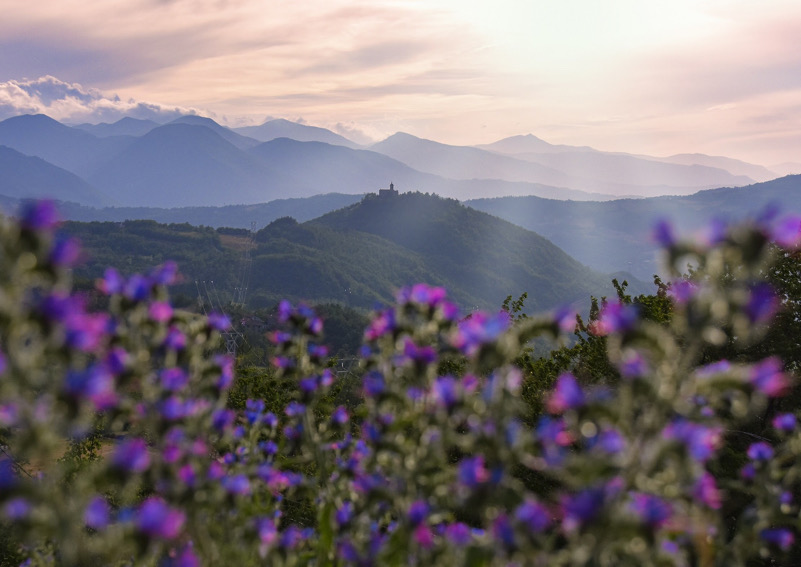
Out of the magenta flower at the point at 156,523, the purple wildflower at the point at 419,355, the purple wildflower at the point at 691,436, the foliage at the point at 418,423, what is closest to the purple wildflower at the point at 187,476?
the foliage at the point at 418,423

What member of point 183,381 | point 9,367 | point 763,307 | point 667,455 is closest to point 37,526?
point 9,367

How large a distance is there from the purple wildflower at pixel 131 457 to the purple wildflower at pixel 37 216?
1.32 m

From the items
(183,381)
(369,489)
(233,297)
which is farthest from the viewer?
(233,297)

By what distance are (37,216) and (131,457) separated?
1.44 metres

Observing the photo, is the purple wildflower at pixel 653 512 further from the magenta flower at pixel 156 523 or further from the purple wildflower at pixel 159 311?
the purple wildflower at pixel 159 311

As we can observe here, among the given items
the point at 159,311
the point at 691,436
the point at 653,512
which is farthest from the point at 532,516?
the point at 159,311

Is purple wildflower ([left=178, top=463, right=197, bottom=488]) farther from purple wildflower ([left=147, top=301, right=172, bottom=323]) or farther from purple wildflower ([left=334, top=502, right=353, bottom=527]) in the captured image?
purple wildflower ([left=334, top=502, right=353, bottom=527])

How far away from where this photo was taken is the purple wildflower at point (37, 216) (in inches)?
127

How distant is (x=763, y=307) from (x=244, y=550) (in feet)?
13.3

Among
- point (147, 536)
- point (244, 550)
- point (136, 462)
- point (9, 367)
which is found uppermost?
point (9, 367)

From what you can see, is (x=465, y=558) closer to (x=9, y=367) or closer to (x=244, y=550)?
(x=244, y=550)

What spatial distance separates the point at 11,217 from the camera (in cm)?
360

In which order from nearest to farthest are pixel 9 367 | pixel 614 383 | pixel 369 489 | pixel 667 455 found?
pixel 9 367 < pixel 667 455 < pixel 369 489 < pixel 614 383

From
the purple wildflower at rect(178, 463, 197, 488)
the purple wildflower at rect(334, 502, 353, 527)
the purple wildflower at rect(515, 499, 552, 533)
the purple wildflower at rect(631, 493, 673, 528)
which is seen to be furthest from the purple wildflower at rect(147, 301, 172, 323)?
the purple wildflower at rect(631, 493, 673, 528)
